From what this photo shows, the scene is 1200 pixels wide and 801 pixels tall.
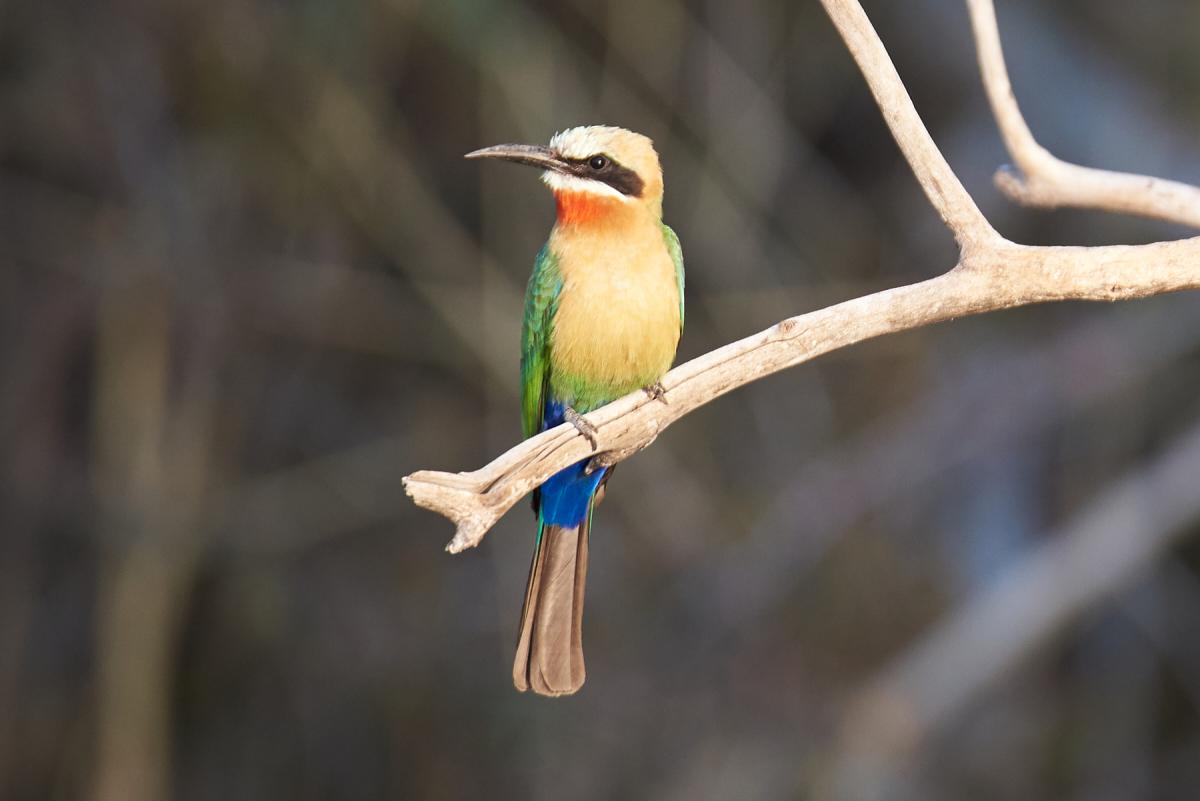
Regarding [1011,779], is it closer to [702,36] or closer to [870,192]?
[870,192]

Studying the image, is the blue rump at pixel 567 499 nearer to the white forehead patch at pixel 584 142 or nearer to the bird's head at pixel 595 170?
the bird's head at pixel 595 170

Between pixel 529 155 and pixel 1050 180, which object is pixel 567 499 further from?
pixel 1050 180

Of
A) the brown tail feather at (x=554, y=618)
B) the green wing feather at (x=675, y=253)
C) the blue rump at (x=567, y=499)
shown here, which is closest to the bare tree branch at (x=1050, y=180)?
the green wing feather at (x=675, y=253)

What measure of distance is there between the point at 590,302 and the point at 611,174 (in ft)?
0.78

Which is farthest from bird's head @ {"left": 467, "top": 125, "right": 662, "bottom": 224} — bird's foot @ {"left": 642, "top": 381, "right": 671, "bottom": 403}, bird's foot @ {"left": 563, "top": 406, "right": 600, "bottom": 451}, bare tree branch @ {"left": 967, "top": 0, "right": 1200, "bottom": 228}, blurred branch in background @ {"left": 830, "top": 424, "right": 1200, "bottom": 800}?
blurred branch in background @ {"left": 830, "top": 424, "right": 1200, "bottom": 800}

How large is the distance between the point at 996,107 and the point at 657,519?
307 cm

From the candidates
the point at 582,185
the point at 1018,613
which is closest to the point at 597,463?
the point at 582,185

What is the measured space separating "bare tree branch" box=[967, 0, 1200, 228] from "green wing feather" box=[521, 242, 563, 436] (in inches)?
33.3

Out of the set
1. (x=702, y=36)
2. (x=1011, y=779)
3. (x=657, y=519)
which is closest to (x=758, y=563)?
(x=657, y=519)

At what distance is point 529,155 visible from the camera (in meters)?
2.68

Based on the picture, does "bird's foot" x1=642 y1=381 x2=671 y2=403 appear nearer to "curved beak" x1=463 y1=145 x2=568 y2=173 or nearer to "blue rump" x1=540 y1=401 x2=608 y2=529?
"blue rump" x1=540 y1=401 x2=608 y2=529

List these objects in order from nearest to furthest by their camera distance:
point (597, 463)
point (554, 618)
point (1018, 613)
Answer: point (597, 463) → point (554, 618) → point (1018, 613)

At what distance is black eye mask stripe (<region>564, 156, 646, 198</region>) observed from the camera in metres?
2.74

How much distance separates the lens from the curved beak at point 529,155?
2.67 m
